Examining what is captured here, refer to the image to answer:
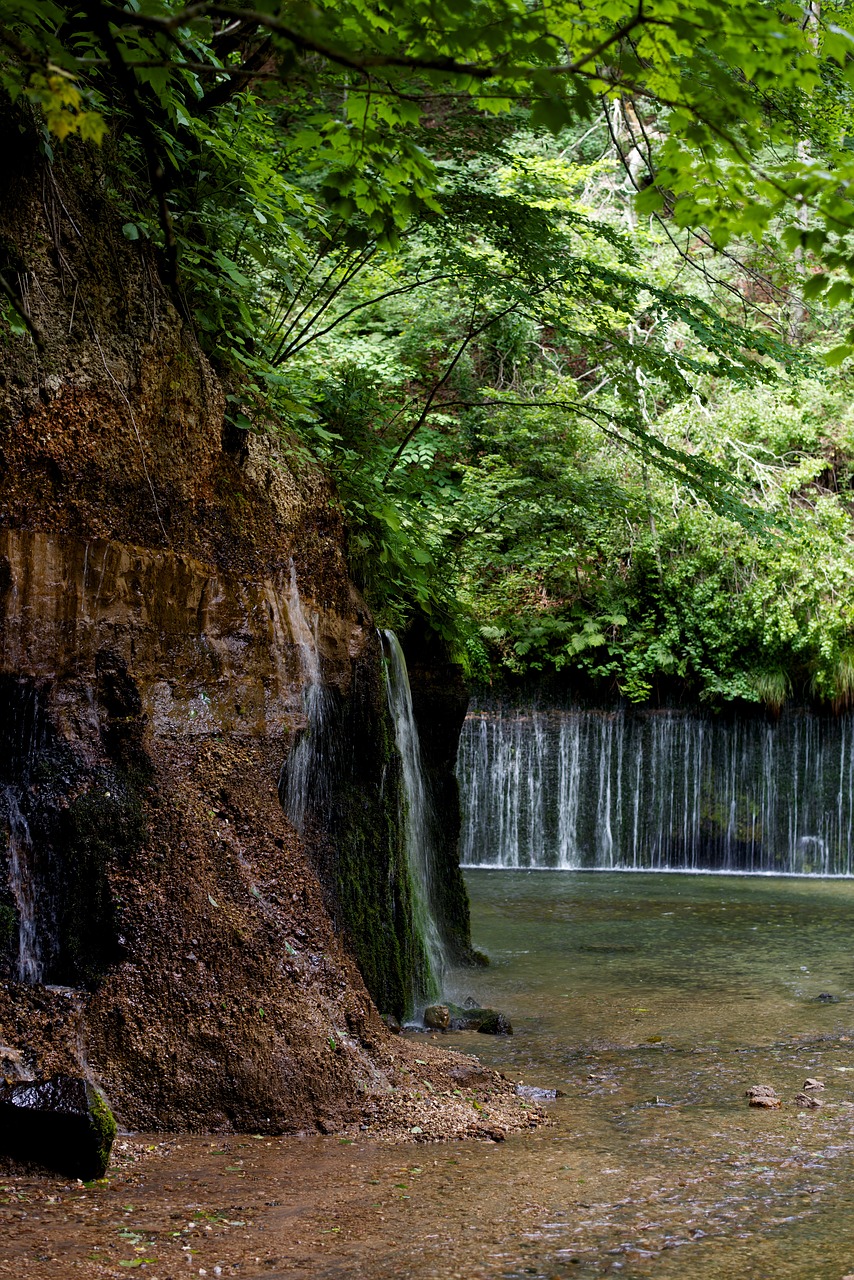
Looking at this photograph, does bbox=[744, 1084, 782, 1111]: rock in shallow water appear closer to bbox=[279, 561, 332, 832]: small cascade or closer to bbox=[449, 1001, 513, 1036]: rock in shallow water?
bbox=[449, 1001, 513, 1036]: rock in shallow water

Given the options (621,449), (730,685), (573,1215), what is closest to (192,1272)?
(573,1215)

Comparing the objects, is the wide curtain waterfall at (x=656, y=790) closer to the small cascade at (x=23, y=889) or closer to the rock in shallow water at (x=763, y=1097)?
the rock in shallow water at (x=763, y=1097)

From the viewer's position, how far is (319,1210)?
12.6 ft

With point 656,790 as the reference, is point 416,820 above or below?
below

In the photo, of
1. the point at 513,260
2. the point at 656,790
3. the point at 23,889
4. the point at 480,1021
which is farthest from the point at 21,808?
the point at 656,790

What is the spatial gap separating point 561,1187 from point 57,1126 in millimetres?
1859

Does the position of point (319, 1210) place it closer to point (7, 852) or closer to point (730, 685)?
point (7, 852)

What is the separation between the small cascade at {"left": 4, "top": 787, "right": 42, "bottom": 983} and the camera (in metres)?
4.51

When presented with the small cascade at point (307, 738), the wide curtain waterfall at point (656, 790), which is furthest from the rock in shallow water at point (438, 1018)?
the wide curtain waterfall at point (656, 790)

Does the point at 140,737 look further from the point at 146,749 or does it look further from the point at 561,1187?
the point at 561,1187

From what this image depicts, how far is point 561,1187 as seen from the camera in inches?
165

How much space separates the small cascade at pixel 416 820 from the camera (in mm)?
7746

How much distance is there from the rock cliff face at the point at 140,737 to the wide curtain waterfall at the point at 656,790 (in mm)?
13208

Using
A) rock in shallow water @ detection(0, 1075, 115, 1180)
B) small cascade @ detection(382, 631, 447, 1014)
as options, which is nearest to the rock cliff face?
rock in shallow water @ detection(0, 1075, 115, 1180)
